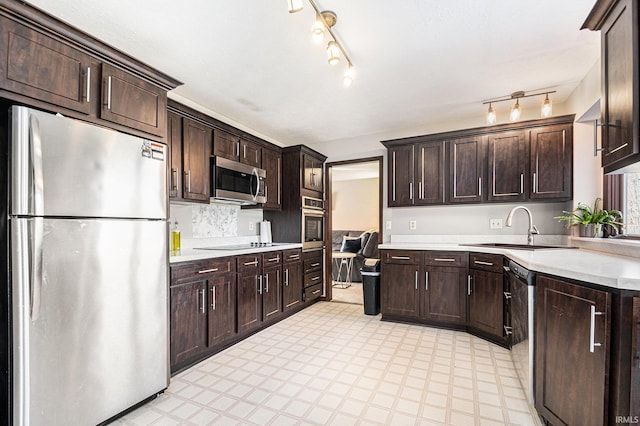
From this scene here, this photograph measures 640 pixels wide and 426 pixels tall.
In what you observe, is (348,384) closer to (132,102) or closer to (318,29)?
(318,29)

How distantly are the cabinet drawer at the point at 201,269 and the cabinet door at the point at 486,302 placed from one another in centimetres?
249

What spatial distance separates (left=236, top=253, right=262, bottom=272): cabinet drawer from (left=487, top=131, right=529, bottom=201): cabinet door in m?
2.71

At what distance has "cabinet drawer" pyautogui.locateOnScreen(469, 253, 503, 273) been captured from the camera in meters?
2.81

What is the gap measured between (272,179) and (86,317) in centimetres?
265

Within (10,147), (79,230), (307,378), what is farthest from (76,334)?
(307,378)

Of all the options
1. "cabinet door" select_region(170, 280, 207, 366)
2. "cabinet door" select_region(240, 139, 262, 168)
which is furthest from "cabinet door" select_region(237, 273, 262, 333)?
"cabinet door" select_region(240, 139, 262, 168)

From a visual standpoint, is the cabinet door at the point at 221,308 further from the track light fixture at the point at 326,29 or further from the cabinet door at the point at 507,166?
the cabinet door at the point at 507,166

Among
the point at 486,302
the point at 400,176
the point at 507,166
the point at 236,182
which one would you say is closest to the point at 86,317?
the point at 236,182

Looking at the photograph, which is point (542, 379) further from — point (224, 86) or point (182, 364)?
point (224, 86)

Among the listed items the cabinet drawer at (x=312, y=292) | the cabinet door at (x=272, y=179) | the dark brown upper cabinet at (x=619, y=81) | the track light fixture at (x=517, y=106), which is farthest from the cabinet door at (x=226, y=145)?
the dark brown upper cabinet at (x=619, y=81)

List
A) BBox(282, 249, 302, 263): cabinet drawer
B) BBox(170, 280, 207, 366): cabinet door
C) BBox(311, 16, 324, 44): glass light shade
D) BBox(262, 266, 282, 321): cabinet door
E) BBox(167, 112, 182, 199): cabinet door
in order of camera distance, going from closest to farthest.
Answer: BBox(311, 16, 324, 44): glass light shade
BBox(170, 280, 207, 366): cabinet door
BBox(167, 112, 182, 199): cabinet door
BBox(262, 266, 282, 321): cabinet door
BBox(282, 249, 302, 263): cabinet drawer

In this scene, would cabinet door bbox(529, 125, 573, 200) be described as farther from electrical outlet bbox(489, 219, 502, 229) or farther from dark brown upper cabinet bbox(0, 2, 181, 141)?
dark brown upper cabinet bbox(0, 2, 181, 141)

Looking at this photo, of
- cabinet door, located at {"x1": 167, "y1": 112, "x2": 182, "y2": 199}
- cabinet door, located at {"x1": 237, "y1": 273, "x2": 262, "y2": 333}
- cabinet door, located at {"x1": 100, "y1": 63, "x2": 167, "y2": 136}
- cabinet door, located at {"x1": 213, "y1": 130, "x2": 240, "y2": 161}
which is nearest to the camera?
cabinet door, located at {"x1": 100, "y1": 63, "x2": 167, "y2": 136}

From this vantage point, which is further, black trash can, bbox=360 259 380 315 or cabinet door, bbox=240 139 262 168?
black trash can, bbox=360 259 380 315
